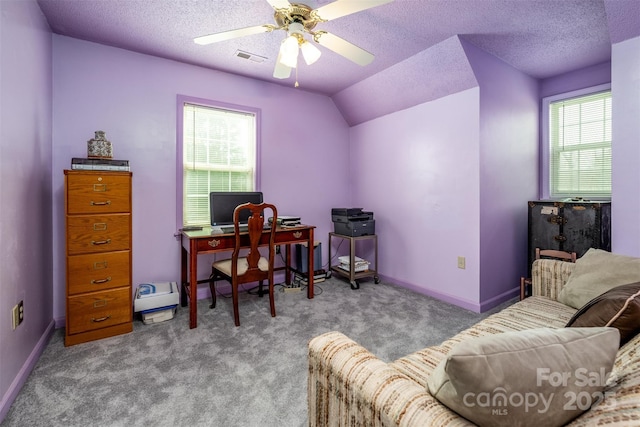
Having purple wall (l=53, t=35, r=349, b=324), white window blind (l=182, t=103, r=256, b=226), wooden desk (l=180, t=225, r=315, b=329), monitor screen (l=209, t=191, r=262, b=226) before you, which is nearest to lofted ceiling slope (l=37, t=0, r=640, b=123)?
purple wall (l=53, t=35, r=349, b=324)

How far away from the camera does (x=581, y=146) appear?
3193 mm

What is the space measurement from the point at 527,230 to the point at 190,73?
4059mm

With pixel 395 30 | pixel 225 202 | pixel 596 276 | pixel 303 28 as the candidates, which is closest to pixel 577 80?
pixel 395 30

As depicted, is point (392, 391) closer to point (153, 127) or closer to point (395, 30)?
point (395, 30)

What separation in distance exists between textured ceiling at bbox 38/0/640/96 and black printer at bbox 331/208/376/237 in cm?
164

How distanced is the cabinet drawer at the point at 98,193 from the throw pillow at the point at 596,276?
3.05m

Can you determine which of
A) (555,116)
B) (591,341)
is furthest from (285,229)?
(555,116)

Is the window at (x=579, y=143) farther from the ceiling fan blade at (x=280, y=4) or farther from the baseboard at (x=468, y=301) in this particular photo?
the ceiling fan blade at (x=280, y=4)

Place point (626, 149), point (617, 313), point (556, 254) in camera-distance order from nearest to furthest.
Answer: point (617, 313)
point (626, 149)
point (556, 254)

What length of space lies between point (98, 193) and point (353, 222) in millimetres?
2472

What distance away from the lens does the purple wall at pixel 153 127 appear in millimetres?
2504

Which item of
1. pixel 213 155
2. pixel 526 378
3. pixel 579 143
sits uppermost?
pixel 579 143

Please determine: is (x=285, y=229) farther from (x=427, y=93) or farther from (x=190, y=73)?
(x=427, y=93)

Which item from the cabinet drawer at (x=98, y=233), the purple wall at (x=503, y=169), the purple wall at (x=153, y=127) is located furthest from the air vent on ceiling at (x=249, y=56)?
the purple wall at (x=503, y=169)
